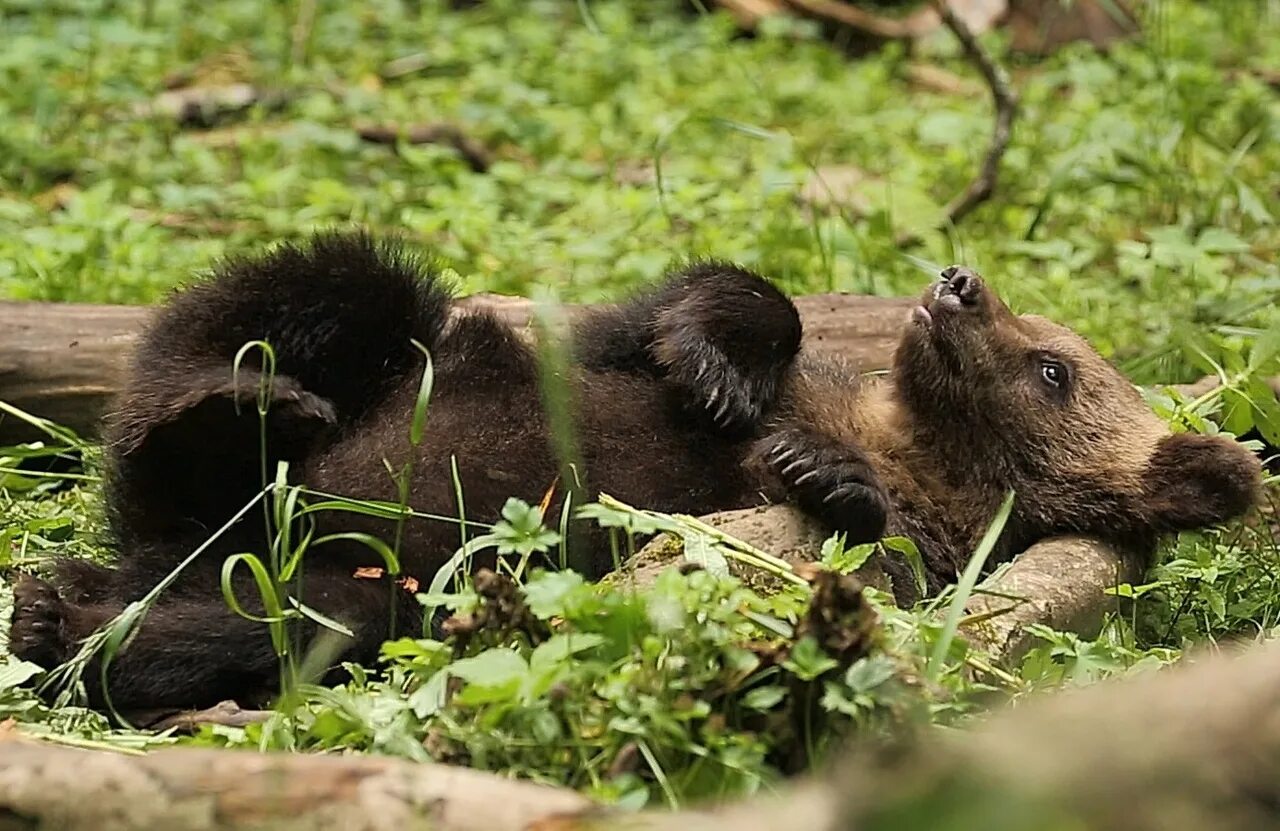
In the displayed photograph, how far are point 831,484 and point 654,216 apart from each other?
136 inches

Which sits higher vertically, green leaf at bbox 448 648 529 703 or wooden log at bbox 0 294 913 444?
green leaf at bbox 448 648 529 703

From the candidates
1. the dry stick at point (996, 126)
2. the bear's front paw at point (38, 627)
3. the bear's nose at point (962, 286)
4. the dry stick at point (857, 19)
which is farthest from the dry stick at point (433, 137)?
the bear's front paw at point (38, 627)

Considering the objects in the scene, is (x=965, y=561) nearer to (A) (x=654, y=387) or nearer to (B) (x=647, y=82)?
(A) (x=654, y=387)

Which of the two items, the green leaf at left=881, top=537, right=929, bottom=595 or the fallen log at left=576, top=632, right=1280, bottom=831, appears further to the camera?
the green leaf at left=881, top=537, right=929, bottom=595

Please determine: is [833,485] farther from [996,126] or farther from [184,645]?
[996,126]

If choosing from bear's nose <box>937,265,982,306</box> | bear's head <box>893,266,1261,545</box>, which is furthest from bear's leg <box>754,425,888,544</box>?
bear's nose <box>937,265,982,306</box>

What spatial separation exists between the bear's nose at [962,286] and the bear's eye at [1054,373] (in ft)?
0.98

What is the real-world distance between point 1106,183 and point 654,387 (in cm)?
395

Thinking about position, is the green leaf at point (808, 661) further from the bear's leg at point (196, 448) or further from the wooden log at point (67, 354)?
the wooden log at point (67, 354)

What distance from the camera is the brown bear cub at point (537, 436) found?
4.17 metres

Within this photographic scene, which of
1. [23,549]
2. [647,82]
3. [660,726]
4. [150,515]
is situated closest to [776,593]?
[660,726]

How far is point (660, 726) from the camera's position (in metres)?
2.81

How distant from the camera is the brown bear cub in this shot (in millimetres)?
4168

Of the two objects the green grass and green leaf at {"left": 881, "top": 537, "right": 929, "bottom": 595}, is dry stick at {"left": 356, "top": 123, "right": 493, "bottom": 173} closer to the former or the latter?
the green grass
